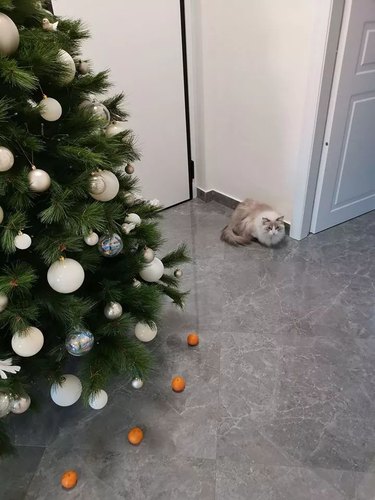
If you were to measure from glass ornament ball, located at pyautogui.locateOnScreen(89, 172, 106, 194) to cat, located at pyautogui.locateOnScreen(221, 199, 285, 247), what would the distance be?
4.65ft

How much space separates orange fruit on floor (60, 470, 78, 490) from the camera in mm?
1175

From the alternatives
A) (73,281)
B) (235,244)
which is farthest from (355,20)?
(73,281)

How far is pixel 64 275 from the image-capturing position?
3.15 feet

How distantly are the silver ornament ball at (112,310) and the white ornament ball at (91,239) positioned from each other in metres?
0.24

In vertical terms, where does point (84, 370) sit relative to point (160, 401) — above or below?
above

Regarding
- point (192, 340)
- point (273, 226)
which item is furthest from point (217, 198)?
point (192, 340)

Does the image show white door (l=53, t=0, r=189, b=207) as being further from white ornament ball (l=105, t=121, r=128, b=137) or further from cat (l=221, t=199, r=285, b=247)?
white ornament ball (l=105, t=121, r=128, b=137)

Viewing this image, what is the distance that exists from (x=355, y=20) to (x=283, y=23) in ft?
1.21

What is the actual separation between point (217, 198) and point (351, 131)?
1.09 metres

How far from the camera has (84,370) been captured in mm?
1153

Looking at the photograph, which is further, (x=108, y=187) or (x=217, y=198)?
(x=217, y=198)

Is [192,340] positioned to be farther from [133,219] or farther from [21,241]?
[21,241]

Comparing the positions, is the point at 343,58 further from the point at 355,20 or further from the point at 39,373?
the point at 39,373

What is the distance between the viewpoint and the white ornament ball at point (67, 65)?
94cm
